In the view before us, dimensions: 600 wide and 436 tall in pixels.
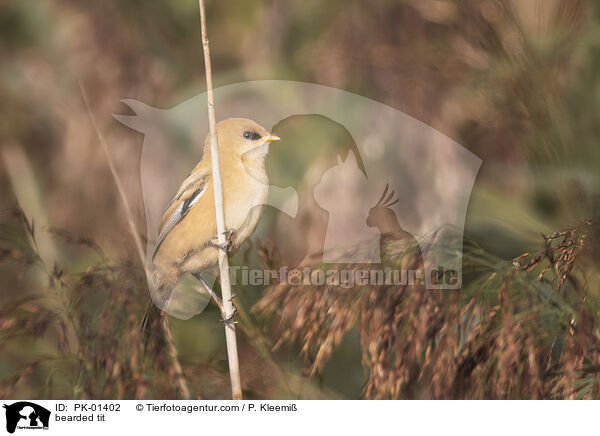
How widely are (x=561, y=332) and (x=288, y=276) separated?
1.98ft

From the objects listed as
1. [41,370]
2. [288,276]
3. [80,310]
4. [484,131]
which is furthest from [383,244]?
[41,370]

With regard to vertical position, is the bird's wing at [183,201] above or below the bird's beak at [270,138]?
below

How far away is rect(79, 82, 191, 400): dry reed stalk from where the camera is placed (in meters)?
→ 1.34

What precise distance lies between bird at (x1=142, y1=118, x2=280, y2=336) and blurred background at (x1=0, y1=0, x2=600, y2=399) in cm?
6

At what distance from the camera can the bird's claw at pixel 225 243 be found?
4.41 feet

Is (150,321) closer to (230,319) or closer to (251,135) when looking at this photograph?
(230,319)

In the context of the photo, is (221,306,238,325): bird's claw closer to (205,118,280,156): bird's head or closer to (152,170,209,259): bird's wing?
(152,170,209,259): bird's wing

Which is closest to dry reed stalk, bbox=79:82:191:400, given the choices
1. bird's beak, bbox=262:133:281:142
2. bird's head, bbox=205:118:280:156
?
bird's head, bbox=205:118:280:156

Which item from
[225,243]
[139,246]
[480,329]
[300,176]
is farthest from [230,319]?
[480,329]

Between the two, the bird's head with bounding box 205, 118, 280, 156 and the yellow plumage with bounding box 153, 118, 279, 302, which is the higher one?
the bird's head with bounding box 205, 118, 280, 156

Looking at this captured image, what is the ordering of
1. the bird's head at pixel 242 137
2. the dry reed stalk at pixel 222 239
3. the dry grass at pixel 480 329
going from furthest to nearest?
the bird's head at pixel 242 137 < the dry reed stalk at pixel 222 239 < the dry grass at pixel 480 329
